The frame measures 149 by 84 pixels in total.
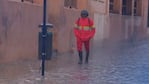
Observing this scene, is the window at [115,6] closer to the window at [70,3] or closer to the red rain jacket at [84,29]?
the window at [70,3]

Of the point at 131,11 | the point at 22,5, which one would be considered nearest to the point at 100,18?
the point at 131,11

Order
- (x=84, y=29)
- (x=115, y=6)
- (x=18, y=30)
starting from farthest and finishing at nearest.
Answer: (x=115, y=6), (x=84, y=29), (x=18, y=30)

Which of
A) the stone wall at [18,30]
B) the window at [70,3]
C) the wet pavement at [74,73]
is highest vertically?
the window at [70,3]

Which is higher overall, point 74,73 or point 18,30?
point 18,30

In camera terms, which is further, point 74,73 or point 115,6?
point 115,6

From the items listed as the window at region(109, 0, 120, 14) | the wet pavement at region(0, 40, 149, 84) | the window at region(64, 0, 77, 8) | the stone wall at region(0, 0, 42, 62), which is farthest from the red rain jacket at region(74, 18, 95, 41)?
the window at region(109, 0, 120, 14)

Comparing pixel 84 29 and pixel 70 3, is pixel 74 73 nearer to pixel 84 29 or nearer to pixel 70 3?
pixel 84 29

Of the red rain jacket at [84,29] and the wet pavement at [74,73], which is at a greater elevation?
the red rain jacket at [84,29]

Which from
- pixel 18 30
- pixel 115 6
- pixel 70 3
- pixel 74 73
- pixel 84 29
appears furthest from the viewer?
pixel 115 6

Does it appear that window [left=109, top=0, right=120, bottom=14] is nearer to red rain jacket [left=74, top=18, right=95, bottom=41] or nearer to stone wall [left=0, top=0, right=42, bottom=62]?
stone wall [left=0, top=0, right=42, bottom=62]

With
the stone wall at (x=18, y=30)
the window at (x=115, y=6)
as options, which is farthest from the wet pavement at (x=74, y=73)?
the window at (x=115, y=6)

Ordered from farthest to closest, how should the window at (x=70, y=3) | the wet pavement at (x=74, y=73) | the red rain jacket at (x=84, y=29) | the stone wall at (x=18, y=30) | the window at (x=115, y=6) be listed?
1. the window at (x=115, y=6)
2. the window at (x=70, y=3)
3. the red rain jacket at (x=84, y=29)
4. the stone wall at (x=18, y=30)
5. the wet pavement at (x=74, y=73)

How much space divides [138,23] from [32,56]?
56.5 feet

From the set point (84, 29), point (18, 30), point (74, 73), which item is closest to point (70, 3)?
point (84, 29)
